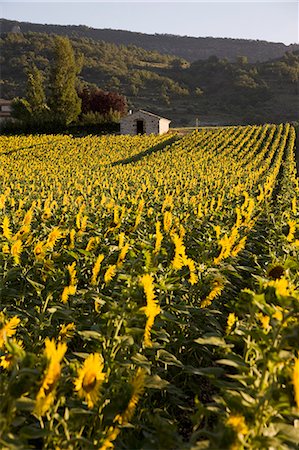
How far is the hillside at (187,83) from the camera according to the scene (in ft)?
245

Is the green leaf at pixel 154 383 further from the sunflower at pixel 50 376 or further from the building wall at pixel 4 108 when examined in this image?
the building wall at pixel 4 108

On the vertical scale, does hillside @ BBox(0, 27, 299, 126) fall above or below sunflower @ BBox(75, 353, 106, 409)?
above

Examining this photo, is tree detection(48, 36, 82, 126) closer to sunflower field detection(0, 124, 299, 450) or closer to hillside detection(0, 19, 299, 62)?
sunflower field detection(0, 124, 299, 450)

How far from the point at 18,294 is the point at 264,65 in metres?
103

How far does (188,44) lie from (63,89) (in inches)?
5259

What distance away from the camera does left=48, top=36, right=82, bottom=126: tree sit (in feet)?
142

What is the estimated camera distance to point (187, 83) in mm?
96438

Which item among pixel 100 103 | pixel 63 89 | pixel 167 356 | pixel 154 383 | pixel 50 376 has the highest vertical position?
pixel 63 89

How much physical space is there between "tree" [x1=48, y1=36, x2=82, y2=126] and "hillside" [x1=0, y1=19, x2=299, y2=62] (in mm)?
109610

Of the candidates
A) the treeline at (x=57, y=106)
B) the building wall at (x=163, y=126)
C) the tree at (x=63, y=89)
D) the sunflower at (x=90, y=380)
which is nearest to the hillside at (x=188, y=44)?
the tree at (x=63, y=89)

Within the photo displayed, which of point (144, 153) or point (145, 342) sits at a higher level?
point (145, 342)

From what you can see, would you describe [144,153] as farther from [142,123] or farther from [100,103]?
[100,103]

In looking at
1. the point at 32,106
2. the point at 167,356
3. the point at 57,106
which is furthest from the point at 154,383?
the point at 32,106

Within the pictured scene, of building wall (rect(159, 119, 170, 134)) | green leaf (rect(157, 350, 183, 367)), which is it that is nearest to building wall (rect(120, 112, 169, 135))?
building wall (rect(159, 119, 170, 134))
